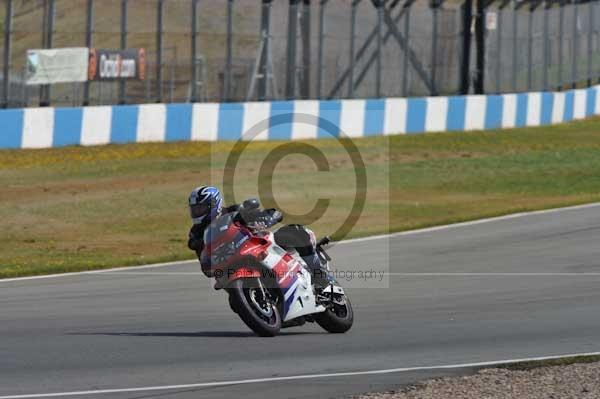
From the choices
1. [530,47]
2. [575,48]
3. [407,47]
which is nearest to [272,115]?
[407,47]

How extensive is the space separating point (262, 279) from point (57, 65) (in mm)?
19312

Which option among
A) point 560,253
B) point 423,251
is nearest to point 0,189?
point 423,251

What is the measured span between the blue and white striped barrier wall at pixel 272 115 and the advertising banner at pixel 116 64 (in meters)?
1.18

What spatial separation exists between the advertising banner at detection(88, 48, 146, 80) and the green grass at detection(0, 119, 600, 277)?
1923 millimetres

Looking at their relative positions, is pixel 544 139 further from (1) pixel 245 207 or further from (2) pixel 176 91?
(1) pixel 245 207

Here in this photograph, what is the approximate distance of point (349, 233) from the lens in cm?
1941

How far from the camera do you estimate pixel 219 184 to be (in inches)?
997

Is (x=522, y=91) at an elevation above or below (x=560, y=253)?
above

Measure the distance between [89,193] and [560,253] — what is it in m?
9.96

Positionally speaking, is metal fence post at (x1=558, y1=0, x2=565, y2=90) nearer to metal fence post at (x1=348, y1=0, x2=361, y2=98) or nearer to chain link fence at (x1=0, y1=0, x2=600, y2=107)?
chain link fence at (x1=0, y1=0, x2=600, y2=107)

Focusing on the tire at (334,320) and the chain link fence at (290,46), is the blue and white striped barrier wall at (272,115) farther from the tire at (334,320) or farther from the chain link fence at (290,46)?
the tire at (334,320)

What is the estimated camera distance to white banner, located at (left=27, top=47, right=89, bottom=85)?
28125 millimetres

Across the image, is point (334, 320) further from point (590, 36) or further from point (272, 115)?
point (590, 36)

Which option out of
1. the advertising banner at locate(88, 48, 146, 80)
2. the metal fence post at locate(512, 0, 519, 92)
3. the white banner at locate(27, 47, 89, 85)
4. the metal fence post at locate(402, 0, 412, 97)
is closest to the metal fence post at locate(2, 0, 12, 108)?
the white banner at locate(27, 47, 89, 85)
